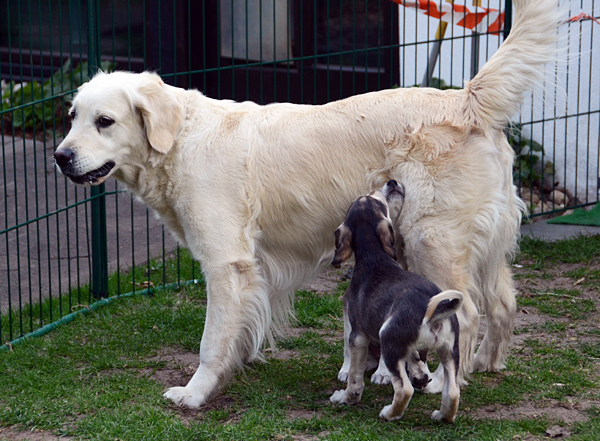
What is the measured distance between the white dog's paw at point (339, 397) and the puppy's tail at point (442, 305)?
0.75 metres

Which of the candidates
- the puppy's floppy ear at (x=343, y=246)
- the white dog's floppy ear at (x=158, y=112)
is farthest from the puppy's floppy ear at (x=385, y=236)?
the white dog's floppy ear at (x=158, y=112)

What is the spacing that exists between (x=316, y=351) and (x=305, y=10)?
536 cm

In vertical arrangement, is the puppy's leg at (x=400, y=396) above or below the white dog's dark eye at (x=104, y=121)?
below

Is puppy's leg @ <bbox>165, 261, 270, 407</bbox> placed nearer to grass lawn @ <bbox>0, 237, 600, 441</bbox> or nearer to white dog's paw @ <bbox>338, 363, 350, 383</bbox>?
grass lawn @ <bbox>0, 237, 600, 441</bbox>

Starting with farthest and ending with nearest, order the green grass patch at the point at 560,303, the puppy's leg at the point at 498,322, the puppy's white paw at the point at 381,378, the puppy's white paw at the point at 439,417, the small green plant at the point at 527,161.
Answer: the small green plant at the point at 527,161
the green grass patch at the point at 560,303
the puppy's leg at the point at 498,322
the puppy's white paw at the point at 381,378
the puppy's white paw at the point at 439,417

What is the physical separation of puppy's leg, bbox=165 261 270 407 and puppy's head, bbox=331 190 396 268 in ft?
1.70

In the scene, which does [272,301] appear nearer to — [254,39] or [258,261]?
[258,261]

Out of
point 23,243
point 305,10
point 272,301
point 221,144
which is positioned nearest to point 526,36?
point 221,144

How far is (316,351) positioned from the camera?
14.5ft

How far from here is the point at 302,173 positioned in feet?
12.3

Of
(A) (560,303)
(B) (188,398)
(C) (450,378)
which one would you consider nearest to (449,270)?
(C) (450,378)

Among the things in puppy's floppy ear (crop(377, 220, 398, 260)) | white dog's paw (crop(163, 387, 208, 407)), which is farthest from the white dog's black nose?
puppy's floppy ear (crop(377, 220, 398, 260))

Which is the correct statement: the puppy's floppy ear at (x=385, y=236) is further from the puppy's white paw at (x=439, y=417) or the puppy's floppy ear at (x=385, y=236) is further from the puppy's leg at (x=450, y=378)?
the puppy's white paw at (x=439, y=417)

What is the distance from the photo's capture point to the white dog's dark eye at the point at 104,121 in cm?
364
